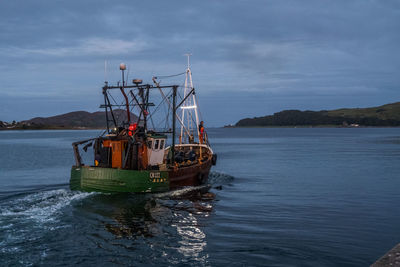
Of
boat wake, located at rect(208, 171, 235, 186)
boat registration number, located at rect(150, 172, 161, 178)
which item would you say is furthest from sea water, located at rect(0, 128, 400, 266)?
boat wake, located at rect(208, 171, 235, 186)

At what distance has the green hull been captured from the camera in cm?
2247

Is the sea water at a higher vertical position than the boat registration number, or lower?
lower

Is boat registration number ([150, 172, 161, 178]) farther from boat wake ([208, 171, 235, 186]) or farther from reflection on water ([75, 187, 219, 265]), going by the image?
boat wake ([208, 171, 235, 186])

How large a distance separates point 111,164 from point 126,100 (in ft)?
14.6

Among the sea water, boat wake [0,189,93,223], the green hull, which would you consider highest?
the green hull

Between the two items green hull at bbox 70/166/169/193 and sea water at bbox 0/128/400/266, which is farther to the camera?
green hull at bbox 70/166/169/193

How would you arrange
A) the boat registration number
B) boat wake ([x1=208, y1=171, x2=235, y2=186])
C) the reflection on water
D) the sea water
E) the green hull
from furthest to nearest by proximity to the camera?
boat wake ([x1=208, y1=171, x2=235, y2=186]), the boat registration number, the green hull, the reflection on water, the sea water

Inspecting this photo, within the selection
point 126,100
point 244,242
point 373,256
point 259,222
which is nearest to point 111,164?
point 126,100

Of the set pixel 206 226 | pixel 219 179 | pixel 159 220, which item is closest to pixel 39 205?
pixel 159 220

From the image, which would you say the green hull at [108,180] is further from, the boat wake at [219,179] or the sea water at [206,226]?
the boat wake at [219,179]

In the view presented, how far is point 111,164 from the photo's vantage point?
2456 centimetres

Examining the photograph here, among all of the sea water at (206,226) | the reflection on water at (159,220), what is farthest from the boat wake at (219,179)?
the reflection on water at (159,220)

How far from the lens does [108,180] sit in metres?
22.5

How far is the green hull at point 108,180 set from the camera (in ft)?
73.7
